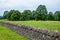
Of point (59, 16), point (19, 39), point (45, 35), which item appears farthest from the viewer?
point (59, 16)

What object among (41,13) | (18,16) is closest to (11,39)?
(41,13)

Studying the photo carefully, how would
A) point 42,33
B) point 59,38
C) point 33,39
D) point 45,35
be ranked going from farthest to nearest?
point 33,39, point 42,33, point 45,35, point 59,38

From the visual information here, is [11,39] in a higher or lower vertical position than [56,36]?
lower

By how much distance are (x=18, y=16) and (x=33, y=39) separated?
7046 cm

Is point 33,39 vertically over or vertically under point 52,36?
under

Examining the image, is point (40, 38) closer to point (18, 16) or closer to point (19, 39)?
point (19, 39)

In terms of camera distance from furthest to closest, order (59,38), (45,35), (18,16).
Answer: (18,16) < (45,35) < (59,38)

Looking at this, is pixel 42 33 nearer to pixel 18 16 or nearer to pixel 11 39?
pixel 11 39

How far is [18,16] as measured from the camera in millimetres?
83938

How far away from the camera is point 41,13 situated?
7638 cm

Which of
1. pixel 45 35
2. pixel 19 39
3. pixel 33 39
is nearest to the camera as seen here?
pixel 45 35

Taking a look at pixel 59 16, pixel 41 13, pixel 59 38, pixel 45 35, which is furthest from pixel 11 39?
pixel 41 13

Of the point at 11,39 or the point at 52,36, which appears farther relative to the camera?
the point at 11,39

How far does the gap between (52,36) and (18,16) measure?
74843mm
